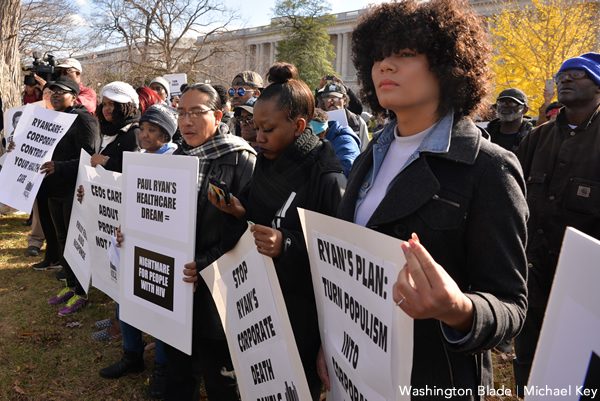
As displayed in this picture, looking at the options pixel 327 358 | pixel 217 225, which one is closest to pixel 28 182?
pixel 217 225

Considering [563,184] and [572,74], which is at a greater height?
[572,74]

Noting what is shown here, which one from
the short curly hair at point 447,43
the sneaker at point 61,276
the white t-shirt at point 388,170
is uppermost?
the short curly hair at point 447,43

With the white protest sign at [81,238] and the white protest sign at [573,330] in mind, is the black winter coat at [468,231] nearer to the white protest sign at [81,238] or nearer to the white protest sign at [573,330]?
the white protest sign at [573,330]

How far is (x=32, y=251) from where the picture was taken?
258 inches

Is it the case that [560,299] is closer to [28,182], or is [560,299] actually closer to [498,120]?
[28,182]

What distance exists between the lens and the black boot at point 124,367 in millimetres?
3588

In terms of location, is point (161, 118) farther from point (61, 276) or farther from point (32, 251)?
point (32, 251)

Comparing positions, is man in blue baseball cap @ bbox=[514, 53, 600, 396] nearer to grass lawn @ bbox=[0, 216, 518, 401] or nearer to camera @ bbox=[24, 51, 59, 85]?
grass lawn @ bbox=[0, 216, 518, 401]

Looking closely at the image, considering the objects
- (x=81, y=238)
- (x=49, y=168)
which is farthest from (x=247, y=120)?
(x=49, y=168)

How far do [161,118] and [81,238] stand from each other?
4.10 feet

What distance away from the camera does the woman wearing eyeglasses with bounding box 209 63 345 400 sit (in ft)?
7.14

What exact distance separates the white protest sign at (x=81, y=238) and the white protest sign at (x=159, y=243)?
1002mm

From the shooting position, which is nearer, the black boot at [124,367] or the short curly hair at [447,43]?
the short curly hair at [447,43]

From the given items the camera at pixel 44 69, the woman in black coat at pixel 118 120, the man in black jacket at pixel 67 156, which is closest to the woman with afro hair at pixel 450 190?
the woman in black coat at pixel 118 120
